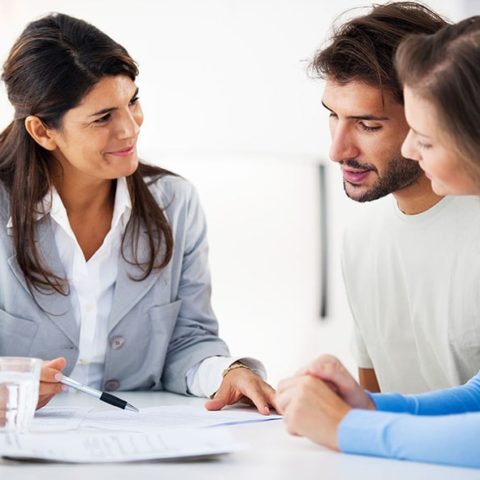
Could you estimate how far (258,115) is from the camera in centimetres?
392

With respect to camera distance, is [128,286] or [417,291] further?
[128,286]

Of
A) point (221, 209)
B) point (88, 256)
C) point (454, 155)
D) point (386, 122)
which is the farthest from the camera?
point (221, 209)

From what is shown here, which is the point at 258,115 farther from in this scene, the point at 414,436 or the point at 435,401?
the point at 414,436

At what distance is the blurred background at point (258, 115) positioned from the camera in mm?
3740

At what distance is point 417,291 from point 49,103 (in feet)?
2.83

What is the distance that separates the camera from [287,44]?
3.88m

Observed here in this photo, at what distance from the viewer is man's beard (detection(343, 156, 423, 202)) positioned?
1.85 meters

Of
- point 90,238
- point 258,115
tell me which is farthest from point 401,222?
point 258,115

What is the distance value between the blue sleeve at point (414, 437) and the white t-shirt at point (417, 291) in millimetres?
645

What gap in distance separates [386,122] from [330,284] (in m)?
2.12

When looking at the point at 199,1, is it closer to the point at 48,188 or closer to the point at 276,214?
the point at 276,214

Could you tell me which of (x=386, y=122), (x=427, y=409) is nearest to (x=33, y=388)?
(x=427, y=409)

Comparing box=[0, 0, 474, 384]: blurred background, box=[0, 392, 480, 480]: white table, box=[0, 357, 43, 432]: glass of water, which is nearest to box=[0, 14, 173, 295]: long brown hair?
box=[0, 357, 43, 432]: glass of water

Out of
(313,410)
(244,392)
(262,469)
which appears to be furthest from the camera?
(244,392)
